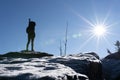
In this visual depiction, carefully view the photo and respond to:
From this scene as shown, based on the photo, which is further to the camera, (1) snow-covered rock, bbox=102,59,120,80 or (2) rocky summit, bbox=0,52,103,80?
(1) snow-covered rock, bbox=102,59,120,80

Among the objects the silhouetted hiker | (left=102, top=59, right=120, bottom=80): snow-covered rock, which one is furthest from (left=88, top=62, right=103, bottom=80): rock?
the silhouetted hiker

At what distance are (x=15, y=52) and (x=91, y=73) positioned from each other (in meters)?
7.60

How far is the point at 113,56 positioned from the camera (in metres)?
30.0

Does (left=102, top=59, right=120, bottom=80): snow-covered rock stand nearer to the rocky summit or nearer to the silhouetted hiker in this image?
the rocky summit

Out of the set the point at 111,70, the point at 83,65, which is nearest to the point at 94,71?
the point at 83,65

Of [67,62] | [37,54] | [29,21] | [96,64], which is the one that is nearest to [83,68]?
[67,62]

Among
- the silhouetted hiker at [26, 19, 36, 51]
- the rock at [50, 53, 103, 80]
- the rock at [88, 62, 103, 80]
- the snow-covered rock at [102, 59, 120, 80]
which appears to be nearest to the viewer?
the rock at [50, 53, 103, 80]

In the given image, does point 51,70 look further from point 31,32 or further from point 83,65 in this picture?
point 31,32

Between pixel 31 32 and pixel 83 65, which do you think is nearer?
pixel 83 65

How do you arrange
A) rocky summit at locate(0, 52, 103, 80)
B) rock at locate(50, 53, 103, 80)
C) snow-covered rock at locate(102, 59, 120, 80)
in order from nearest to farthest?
rocky summit at locate(0, 52, 103, 80)
rock at locate(50, 53, 103, 80)
snow-covered rock at locate(102, 59, 120, 80)

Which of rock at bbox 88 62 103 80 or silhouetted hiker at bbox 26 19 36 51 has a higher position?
silhouetted hiker at bbox 26 19 36 51

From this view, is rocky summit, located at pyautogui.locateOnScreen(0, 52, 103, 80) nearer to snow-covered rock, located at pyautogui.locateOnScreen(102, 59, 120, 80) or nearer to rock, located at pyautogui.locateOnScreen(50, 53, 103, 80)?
rock, located at pyautogui.locateOnScreen(50, 53, 103, 80)

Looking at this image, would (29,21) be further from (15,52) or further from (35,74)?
(35,74)

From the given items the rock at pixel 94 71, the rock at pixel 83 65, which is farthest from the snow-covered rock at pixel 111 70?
the rock at pixel 83 65
